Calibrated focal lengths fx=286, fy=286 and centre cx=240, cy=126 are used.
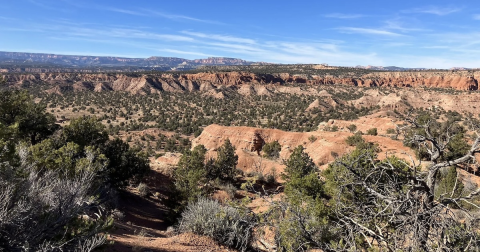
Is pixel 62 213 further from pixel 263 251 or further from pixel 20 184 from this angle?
pixel 263 251

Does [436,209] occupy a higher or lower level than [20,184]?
higher

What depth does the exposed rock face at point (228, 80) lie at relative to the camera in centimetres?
10731

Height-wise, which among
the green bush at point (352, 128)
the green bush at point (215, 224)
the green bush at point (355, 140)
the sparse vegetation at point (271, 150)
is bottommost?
the sparse vegetation at point (271, 150)

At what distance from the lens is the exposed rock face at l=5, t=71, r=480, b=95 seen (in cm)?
10731

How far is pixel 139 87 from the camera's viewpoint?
356ft

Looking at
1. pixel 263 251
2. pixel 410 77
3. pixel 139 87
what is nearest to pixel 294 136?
pixel 263 251

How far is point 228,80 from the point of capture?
123m

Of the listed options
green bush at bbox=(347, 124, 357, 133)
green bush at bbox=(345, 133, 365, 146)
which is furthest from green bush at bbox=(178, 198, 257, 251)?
green bush at bbox=(347, 124, 357, 133)

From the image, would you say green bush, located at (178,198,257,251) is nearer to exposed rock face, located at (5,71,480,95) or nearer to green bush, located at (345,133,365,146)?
green bush, located at (345,133,365,146)

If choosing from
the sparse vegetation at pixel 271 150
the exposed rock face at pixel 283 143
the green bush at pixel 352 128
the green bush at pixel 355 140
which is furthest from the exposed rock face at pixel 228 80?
the green bush at pixel 355 140

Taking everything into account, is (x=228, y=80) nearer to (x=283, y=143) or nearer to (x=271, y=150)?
(x=283, y=143)

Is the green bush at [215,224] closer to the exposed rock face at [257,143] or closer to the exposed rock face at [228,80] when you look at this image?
the exposed rock face at [257,143]

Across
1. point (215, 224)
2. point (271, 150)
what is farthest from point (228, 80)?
point (215, 224)

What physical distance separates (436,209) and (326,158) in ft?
103
